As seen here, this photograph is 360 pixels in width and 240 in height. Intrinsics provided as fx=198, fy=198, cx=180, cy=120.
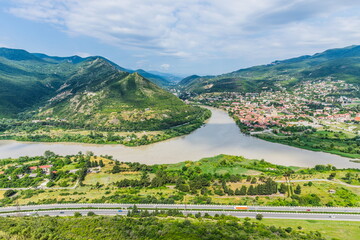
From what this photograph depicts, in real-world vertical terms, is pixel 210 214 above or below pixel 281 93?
below

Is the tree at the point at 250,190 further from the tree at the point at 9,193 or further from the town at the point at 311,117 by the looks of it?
the tree at the point at 9,193

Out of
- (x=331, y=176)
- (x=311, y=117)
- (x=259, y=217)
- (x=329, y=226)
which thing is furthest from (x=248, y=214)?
(x=311, y=117)

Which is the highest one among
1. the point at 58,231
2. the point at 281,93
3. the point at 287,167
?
the point at 281,93

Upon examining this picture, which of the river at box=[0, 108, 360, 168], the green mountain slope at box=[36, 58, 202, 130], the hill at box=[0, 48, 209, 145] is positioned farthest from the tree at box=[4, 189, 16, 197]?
the green mountain slope at box=[36, 58, 202, 130]

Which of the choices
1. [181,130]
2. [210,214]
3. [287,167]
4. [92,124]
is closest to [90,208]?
[210,214]

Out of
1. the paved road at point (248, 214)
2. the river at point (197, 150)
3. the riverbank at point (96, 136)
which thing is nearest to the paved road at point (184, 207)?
the paved road at point (248, 214)

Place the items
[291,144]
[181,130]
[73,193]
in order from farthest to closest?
[181,130] → [291,144] → [73,193]

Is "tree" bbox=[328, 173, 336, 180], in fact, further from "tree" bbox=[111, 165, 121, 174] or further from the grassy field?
"tree" bbox=[111, 165, 121, 174]

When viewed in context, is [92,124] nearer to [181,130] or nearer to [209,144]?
[181,130]
